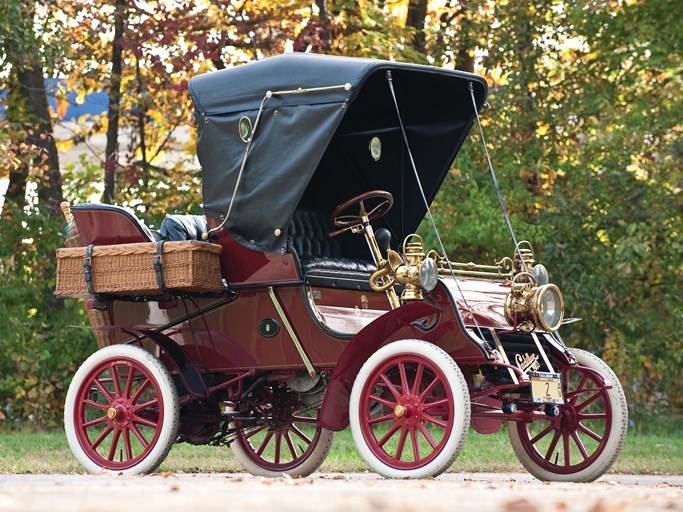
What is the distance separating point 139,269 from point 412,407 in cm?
219

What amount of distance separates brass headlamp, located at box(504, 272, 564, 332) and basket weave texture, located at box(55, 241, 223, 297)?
6.30 feet

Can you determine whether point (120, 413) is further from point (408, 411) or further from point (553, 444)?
point (553, 444)

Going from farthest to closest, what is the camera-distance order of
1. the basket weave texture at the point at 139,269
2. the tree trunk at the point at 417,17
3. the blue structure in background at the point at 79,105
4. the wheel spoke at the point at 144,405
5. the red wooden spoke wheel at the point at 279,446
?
the tree trunk at the point at 417,17 < the blue structure in background at the point at 79,105 < the red wooden spoke wheel at the point at 279,446 < the wheel spoke at the point at 144,405 < the basket weave texture at the point at 139,269

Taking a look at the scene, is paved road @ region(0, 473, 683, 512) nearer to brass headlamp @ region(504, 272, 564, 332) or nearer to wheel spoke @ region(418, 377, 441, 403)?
wheel spoke @ region(418, 377, 441, 403)

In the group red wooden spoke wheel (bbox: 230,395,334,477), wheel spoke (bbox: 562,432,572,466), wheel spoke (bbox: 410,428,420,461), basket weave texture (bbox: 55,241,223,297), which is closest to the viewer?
wheel spoke (bbox: 410,428,420,461)

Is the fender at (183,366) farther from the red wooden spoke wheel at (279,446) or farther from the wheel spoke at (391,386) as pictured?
the wheel spoke at (391,386)

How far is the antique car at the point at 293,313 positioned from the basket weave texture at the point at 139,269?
0.04ft

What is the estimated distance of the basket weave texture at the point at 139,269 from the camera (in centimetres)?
901

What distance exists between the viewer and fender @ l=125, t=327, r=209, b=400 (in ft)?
30.6

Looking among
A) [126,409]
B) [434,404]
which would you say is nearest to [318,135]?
[434,404]

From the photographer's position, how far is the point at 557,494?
20.4 feet

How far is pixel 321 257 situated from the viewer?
376 inches

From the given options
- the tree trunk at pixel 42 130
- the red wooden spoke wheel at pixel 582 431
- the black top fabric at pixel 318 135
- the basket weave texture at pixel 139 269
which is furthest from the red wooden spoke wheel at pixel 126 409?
the tree trunk at pixel 42 130

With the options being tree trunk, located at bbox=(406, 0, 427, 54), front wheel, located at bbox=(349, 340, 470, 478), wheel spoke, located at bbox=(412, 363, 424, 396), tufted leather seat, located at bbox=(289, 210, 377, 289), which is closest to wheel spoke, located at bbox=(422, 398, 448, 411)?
front wheel, located at bbox=(349, 340, 470, 478)
